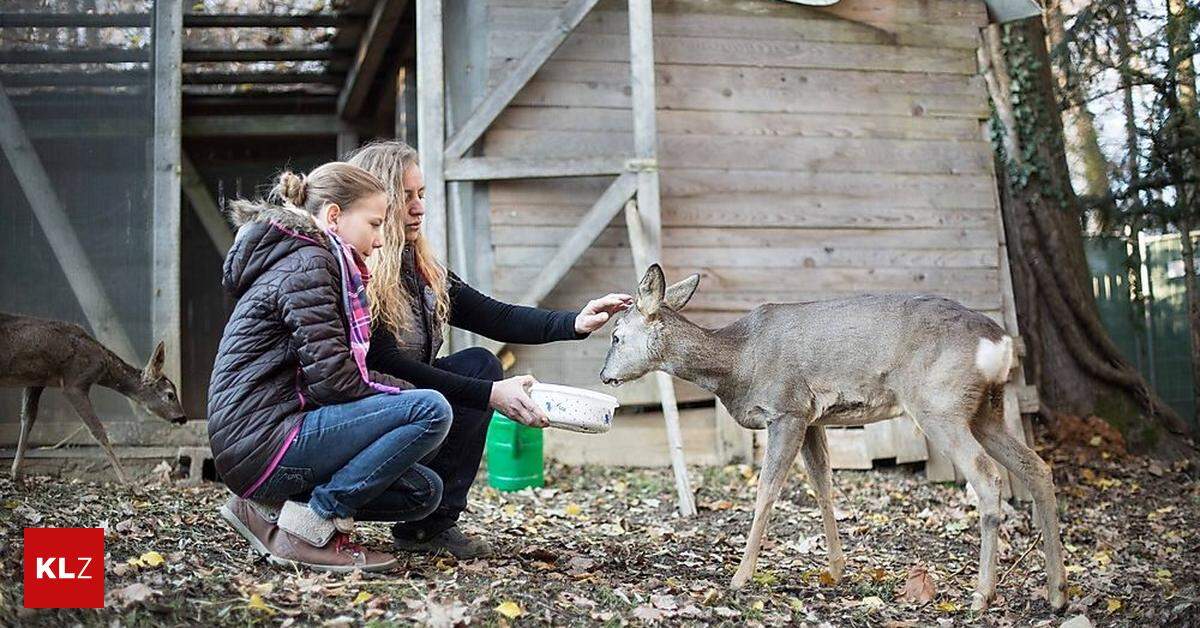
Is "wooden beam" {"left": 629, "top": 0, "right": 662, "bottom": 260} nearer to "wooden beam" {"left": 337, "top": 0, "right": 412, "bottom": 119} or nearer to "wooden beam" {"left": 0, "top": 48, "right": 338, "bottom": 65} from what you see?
"wooden beam" {"left": 337, "top": 0, "right": 412, "bottom": 119}

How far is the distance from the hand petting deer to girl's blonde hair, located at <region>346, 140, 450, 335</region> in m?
1.12

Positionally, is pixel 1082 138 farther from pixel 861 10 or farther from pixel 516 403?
pixel 516 403

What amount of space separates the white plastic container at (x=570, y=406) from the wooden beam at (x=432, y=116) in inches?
153

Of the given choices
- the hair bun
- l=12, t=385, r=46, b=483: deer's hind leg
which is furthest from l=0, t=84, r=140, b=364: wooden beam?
the hair bun

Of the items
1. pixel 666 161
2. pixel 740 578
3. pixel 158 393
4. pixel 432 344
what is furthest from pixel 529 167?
pixel 740 578

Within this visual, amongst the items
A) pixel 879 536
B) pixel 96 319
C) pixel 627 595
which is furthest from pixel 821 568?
pixel 96 319

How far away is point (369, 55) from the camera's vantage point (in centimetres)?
1146

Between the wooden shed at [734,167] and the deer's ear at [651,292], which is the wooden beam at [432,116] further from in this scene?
the deer's ear at [651,292]

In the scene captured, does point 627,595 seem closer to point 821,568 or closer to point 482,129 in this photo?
point 821,568

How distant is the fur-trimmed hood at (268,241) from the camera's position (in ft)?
14.8

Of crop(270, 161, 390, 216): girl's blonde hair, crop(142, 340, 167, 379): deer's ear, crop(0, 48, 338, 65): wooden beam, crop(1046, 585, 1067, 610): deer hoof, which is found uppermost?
crop(0, 48, 338, 65): wooden beam

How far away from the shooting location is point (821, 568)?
611cm

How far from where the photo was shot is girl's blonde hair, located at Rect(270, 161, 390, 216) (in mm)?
4676

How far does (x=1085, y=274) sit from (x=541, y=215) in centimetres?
576
